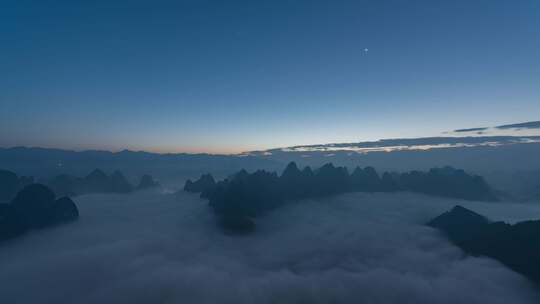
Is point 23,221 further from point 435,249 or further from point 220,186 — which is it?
point 435,249

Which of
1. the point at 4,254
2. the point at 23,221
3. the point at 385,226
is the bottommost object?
the point at 385,226

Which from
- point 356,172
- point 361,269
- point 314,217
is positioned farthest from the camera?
point 356,172

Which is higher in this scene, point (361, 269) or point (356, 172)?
point (356, 172)

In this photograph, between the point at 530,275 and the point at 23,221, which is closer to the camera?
the point at 530,275

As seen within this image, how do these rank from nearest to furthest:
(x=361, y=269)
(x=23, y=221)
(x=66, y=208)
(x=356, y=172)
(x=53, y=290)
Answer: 1. (x=53, y=290)
2. (x=361, y=269)
3. (x=23, y=221)
4. (x=66, y=208)
5. (x=356, y=172)

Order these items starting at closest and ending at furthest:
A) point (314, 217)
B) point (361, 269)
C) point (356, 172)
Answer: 1. point (361, 269)
2. point (314, 217)
3. point (356, 172)

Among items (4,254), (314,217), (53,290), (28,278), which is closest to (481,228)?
(314,217)

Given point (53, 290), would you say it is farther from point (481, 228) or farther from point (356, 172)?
point (356, 172)

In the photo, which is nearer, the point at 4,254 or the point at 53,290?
the point at 53,290

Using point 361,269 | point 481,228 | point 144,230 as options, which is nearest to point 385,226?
point 481,228
